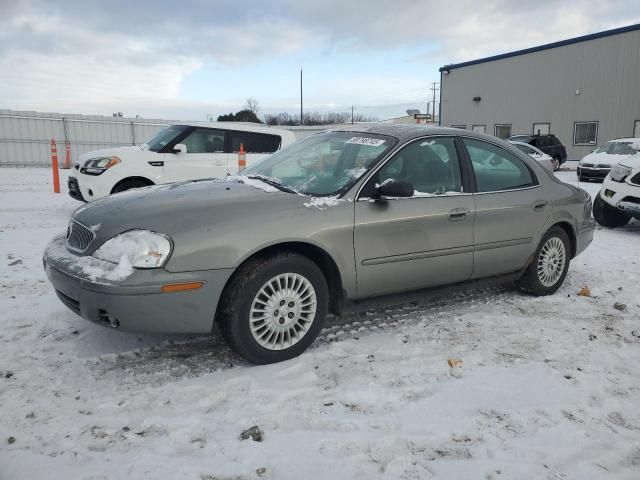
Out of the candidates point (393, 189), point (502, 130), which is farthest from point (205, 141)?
point (502, 130)

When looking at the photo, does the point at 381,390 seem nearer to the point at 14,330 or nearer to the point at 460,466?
the point at 460,466

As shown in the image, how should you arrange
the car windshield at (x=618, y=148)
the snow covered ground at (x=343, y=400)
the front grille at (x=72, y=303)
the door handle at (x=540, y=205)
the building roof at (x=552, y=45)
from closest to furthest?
the snow covered ground at (x=343, y=400) → the front grille at (x=72, y=303) → the door handle at (x=540, y=205) → the car windshield at (x=618, y=148) → the building roof at (x=552, y=45)

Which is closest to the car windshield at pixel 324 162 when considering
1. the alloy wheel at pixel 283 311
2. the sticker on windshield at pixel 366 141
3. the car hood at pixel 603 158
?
the sticker on windshield at pixel 366 141

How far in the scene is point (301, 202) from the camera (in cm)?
345

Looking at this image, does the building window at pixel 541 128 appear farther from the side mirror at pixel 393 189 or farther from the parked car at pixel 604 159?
the side mirror at pixel 393 189

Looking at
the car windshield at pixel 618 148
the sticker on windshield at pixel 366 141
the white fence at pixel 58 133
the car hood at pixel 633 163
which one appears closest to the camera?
the sticker on windshield at pixel 366 141

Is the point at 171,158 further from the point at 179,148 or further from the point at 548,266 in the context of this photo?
the point at 548,266

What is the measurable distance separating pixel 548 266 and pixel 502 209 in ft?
3.09

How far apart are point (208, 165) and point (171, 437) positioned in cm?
660

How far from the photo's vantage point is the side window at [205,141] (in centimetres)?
854

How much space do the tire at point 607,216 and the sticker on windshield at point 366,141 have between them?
613cm

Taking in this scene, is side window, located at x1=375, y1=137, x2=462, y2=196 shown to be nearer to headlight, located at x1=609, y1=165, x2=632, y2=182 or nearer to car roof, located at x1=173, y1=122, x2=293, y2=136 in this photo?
headlight, located at x1=609, y1=165, x2=632, y2=182

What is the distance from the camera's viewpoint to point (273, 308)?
10.7 ft

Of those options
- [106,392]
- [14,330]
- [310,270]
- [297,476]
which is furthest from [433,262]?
[14,330]
